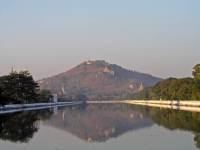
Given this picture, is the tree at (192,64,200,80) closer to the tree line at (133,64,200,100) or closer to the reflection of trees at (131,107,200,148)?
the tree line at (133,64,200,100)

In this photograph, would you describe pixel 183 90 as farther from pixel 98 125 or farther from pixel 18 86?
pixel 98 125

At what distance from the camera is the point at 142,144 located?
18.0 m

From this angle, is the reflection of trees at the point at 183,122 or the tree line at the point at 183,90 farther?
the tree line at the point at 183,90

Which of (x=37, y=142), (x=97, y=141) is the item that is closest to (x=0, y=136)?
(x=37, y=142)

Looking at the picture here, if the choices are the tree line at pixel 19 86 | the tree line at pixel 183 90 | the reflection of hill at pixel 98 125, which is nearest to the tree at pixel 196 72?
the tree line at pixel 183 90

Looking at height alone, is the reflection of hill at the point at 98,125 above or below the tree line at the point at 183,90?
below

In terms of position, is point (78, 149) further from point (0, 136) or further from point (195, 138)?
point (0, 136)

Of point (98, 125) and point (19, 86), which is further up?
point (19, 86)

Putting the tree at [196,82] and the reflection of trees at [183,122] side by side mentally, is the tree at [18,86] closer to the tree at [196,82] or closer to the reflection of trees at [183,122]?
the tree at [196,82]

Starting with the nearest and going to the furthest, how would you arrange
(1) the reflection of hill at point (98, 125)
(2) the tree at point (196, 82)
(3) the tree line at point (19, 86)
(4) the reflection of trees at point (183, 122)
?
1. (1) the reflection of hill at point (98, 125)
2. (4) the reflection of trees at point (183, 122)
3. (2) the tree at point (196, 82)
4. (3) the tree line at point (19, 86)

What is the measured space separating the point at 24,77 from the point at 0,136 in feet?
188

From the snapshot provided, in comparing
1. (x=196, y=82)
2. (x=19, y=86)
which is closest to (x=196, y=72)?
(x=196, y=82)

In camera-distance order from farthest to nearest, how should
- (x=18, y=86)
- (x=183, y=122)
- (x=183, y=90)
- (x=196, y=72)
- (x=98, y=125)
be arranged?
(x=183, y=90), (x=18, y=86), (x=196, y=72), (x=183, y=122), (x=98, y=125)

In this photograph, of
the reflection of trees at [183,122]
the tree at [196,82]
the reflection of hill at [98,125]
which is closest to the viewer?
the reflection of hill at [98,125]
